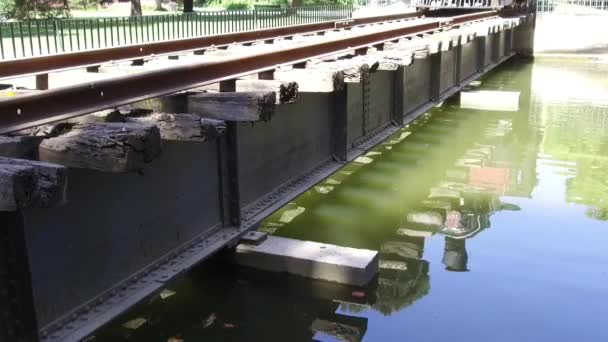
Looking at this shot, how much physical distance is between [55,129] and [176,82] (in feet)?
3.64

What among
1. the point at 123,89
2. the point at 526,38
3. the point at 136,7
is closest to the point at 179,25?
the point at 526,38

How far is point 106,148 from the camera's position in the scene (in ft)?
8.78

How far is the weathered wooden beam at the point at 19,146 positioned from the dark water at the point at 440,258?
2.05m

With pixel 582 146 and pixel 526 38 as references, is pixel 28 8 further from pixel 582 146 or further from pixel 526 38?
pixel 582 146

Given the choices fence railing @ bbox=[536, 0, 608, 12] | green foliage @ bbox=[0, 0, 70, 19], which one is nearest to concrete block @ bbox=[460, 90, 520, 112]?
green foliage @ bbox=[0, 0, 70, 19]

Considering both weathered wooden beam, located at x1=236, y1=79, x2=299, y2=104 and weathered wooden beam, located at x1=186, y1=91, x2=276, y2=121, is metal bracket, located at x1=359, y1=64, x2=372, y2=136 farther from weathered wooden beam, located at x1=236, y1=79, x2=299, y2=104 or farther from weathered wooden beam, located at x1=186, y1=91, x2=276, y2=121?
weathered wooden beam, located at x1=186, y1=91, x2=276, y2=121

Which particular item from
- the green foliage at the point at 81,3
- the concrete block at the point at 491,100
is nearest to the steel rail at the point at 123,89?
the concrete block at the point at 491,100

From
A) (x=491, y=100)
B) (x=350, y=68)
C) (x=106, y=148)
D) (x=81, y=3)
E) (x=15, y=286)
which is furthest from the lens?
(x=81, y=3)

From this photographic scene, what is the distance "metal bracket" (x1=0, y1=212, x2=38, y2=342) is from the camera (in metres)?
2.69

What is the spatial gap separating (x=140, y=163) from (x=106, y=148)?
149 millimetres

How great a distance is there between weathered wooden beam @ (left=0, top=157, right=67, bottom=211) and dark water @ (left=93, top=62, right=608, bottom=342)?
2446 mm

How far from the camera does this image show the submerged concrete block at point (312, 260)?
17.0 feet

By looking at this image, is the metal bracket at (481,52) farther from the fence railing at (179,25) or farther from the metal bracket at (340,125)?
the metal bracket at (340,125)

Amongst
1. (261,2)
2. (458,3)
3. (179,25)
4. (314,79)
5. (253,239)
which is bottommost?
(253,239)
